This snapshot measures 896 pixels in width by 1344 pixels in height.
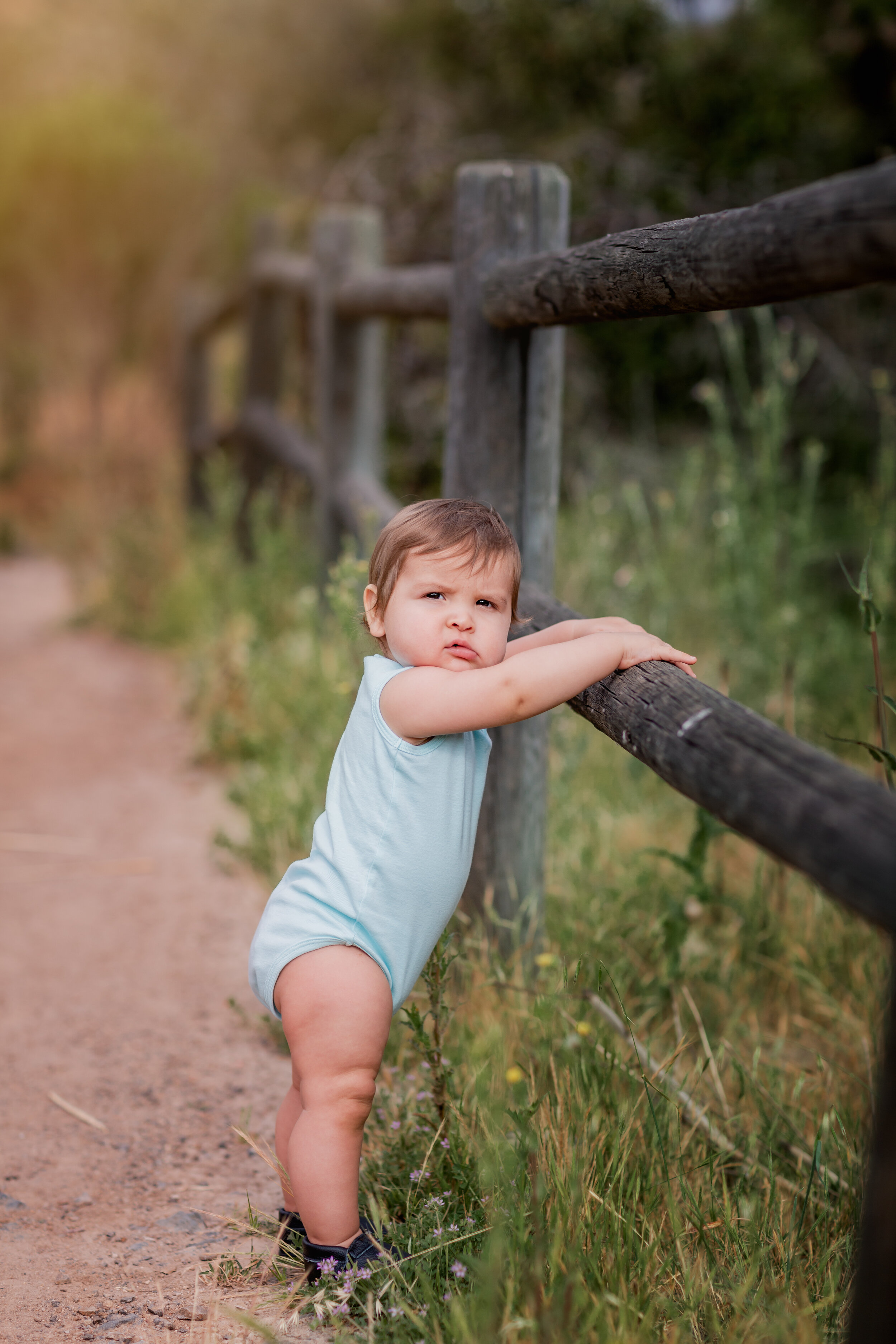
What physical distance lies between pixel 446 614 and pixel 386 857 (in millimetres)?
311

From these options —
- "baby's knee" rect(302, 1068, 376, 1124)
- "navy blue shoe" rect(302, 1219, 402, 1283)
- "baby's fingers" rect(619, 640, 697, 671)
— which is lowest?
"navy blue shoe" rect(302, 1219, 402, 1283)

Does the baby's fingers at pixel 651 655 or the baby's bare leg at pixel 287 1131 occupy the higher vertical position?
the baby's fingers at pixel 651 655

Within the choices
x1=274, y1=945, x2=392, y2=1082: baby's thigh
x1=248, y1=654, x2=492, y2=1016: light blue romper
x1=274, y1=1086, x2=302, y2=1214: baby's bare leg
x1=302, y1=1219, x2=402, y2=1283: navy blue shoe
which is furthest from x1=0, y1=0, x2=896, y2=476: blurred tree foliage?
x1=302, y1=1219, x2=402, y2=1283: navy blue shoe

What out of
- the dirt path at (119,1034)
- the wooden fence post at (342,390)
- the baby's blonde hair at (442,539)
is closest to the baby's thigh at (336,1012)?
the dirt path at (119,1034)

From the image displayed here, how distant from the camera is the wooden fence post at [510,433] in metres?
2.12

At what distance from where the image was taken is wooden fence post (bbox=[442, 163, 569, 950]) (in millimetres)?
2117

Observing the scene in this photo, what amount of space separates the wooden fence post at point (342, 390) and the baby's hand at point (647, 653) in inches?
101

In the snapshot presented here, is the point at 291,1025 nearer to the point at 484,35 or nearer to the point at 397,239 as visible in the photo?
the point at 397,239

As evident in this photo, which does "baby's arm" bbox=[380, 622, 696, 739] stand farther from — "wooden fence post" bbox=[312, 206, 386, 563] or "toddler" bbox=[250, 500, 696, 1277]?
"wooden fence post" bbox=[312, 206, 386, 563]

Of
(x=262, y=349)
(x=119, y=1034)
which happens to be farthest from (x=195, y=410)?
(x=119, y=1034)

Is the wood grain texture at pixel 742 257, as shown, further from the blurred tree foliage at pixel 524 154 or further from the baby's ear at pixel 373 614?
the blurred tree foliage at pixel 524 154

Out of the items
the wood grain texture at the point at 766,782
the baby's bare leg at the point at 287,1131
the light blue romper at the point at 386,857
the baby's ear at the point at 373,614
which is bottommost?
the baby's bare leg at the point at 287,1131

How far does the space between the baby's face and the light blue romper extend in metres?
0.04

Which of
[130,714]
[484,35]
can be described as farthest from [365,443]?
[484,35]
